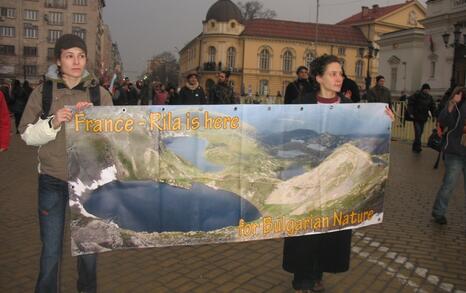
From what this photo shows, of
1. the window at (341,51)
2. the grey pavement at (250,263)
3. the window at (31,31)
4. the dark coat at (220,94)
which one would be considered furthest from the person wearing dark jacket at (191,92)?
the window at (31,31)

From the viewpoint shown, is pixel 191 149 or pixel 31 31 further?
pixel 31 31

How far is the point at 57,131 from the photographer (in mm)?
3357

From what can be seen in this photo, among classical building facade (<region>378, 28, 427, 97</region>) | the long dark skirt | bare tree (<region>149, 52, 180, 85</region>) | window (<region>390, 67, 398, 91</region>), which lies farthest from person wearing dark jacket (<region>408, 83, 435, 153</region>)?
bare tree (<region>149, 52, 180, 85</region>)

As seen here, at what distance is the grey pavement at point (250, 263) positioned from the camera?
4555 millimetres

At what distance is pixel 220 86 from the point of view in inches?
453

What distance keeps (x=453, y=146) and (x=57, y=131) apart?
17.9 ft

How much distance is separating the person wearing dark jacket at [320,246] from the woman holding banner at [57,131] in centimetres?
184

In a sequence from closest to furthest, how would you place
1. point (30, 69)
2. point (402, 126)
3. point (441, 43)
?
point (402, 126), point (441, 43), point (30, 69)

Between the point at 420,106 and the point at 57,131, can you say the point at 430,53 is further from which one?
the point at 57,131

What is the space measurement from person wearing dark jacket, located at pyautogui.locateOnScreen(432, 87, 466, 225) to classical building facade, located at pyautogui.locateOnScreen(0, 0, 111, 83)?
98779 mm

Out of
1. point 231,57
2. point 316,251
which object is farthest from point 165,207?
point 231,57

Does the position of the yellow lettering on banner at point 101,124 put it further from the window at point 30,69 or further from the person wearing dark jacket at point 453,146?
the window at point 30,69

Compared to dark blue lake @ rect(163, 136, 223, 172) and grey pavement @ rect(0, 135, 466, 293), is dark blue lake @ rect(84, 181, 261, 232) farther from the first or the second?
grey pavement @ rect(0, 135, 466, 293)

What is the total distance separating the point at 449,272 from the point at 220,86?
748 centimetres
